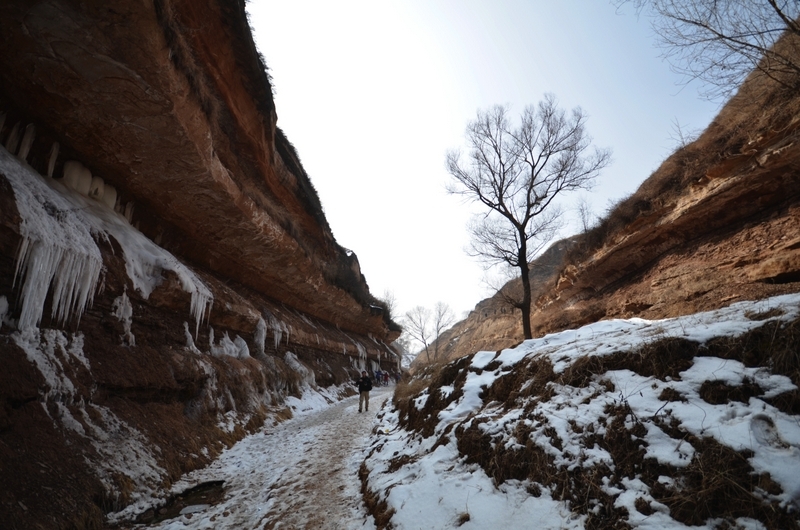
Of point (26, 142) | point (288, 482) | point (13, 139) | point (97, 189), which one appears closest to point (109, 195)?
point (97, 189)

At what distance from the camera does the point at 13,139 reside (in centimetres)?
716

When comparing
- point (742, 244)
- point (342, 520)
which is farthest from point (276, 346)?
point (742, 244)

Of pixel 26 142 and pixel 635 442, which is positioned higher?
pixel 26 142

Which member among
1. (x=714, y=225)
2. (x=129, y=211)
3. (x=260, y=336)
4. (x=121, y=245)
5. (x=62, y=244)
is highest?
(x=129, y=211)

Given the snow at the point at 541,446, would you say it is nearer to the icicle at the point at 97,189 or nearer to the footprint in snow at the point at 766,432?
the footprint in snow at the point at 766,432

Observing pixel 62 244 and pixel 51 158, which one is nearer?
pixel 62 244

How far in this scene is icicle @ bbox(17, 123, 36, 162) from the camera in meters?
7.29

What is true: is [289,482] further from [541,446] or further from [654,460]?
[654,460]

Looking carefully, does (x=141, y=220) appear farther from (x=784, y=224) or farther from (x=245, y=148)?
(x=784, y=224)

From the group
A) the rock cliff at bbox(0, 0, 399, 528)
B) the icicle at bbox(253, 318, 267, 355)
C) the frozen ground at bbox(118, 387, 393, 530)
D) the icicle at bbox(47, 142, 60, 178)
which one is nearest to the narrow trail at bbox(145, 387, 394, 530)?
the frozen ground at bbox(118, 387, 393, 530)

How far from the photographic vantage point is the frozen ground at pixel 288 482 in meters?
4.86

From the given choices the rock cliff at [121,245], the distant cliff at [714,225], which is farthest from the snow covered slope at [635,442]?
the distant cliff at [714,225]

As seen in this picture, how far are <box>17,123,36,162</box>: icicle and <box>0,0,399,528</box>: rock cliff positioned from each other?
0.02 metres

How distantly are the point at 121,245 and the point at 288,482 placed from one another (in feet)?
22.0
